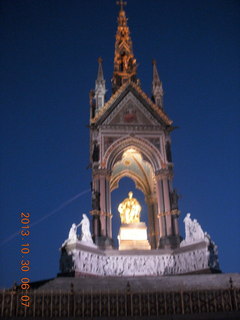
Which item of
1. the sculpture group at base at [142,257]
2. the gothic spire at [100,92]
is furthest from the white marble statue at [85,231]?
the gothic spire at [100,92]

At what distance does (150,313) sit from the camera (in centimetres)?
1016

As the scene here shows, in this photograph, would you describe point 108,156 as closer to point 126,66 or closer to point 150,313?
point 126,66

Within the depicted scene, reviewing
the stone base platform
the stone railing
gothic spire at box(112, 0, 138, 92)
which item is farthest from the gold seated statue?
the stone railing

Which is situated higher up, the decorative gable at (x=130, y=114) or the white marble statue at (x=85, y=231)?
the decorative gable at (x=130, y=114)

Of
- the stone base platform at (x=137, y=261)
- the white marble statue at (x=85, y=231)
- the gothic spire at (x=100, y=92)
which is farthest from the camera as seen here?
the gothic spire at (x=100, y=92)

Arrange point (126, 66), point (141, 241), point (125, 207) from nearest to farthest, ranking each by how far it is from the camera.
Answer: point (141, 241) < point (125, 207) < point (126, 66)

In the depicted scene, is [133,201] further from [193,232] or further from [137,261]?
[193,232]

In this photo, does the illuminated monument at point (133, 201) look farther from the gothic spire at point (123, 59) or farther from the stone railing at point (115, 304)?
the stone railing at point (115, 304)

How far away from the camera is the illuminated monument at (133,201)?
18672mm

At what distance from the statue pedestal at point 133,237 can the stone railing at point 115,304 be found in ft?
36.3

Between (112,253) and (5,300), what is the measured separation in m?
9.86

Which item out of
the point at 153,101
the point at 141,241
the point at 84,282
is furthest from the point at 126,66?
the point at 84,282

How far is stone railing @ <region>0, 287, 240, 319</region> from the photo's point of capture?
997 cm

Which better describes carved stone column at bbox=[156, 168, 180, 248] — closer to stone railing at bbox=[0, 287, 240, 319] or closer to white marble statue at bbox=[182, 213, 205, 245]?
white marble statue at bbox=[182, 213, 205, 245]
